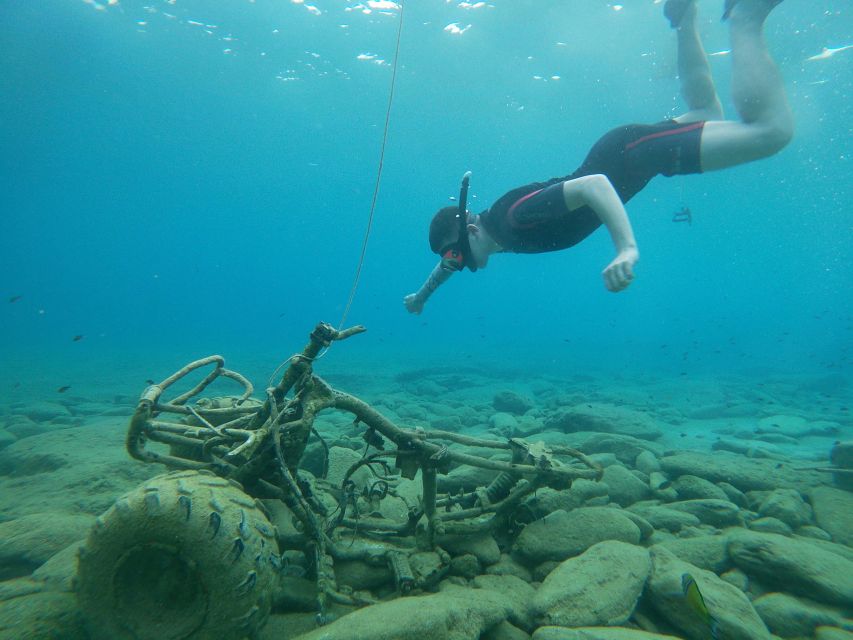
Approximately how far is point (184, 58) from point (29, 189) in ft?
204

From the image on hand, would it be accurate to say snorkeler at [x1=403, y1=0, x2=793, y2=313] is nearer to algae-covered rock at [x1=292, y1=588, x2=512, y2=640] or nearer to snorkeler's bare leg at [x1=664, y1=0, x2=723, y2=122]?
snorkeler's bare leg at [x1=664, y1=0, x2=723, y2=122]

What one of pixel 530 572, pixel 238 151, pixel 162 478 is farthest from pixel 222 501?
pixel 238 151

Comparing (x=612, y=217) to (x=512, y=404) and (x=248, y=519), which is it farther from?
(x=512, y=404)

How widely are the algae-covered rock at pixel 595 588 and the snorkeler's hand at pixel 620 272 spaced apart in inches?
67.6

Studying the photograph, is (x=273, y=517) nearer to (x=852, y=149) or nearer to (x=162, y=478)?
(x=162, y=478)

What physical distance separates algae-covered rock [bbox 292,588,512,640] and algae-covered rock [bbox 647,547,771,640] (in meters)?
0.99

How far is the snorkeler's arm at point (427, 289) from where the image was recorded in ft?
15.8

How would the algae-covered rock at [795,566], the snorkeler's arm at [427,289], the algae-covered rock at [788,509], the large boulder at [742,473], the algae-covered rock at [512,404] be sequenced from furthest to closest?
the algae-covered rock at [512,404], the snorkeler's arm at [427,289], the large boulder at [742,473], the algae-covered rock at [788,509], the algae-covered rock at [795,566]

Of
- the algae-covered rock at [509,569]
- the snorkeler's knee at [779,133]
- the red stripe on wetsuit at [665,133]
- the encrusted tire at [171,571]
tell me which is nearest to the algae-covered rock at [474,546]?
the algae-covered rock at [509,569]

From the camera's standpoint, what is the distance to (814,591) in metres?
2.57

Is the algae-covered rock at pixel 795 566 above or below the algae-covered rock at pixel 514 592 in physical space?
above

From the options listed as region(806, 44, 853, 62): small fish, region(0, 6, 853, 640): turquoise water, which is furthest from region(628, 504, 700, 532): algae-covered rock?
region(806, 44, 853, 62): small fish

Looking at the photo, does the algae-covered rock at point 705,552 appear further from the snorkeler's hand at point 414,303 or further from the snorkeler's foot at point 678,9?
the snorkeler's foot at point 678,9

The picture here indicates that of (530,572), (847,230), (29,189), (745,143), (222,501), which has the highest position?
(847,230)
